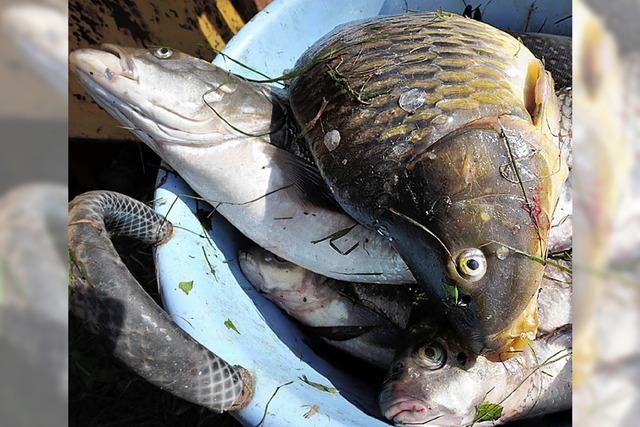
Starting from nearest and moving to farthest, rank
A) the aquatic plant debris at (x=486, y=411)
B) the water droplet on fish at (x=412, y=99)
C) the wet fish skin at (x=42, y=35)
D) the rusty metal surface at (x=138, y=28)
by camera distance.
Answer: the wet fish skin at (x=42, y=35), the water droplet on fish at (x=412, y=99), the aquatic plant debris at (x=486, y=411), the rusty metal surface at (x=138, y=28)

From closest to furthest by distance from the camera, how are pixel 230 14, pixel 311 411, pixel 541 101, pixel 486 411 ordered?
pixel 541 101 < pixel 311 411 < pixel 486 411 < pixel 230 14

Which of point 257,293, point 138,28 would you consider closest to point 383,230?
point 257,293

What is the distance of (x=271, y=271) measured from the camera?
1.36 meters

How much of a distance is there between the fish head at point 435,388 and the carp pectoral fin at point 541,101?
433 mm

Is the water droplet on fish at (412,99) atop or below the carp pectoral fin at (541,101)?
atop

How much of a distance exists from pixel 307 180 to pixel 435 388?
1.50 feet

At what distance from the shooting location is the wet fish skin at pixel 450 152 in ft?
3.10

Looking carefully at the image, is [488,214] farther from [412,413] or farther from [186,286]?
[186,286]

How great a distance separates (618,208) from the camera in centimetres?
53

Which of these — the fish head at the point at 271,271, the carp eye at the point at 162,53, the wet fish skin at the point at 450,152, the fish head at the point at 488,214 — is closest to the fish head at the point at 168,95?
the carp eye at the point at 162,53

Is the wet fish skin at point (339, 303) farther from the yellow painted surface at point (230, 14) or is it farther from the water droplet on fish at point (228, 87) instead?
the yellow painted surface at point (230, 14)

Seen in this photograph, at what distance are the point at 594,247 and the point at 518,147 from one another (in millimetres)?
463

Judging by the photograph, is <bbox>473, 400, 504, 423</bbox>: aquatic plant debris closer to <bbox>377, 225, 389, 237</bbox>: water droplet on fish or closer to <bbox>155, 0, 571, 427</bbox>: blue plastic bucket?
<bbox>155, 0, 571, 427</bbox>: blue plastic bucket

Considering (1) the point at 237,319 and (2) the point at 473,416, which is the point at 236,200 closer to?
(1) the point at 237,319
